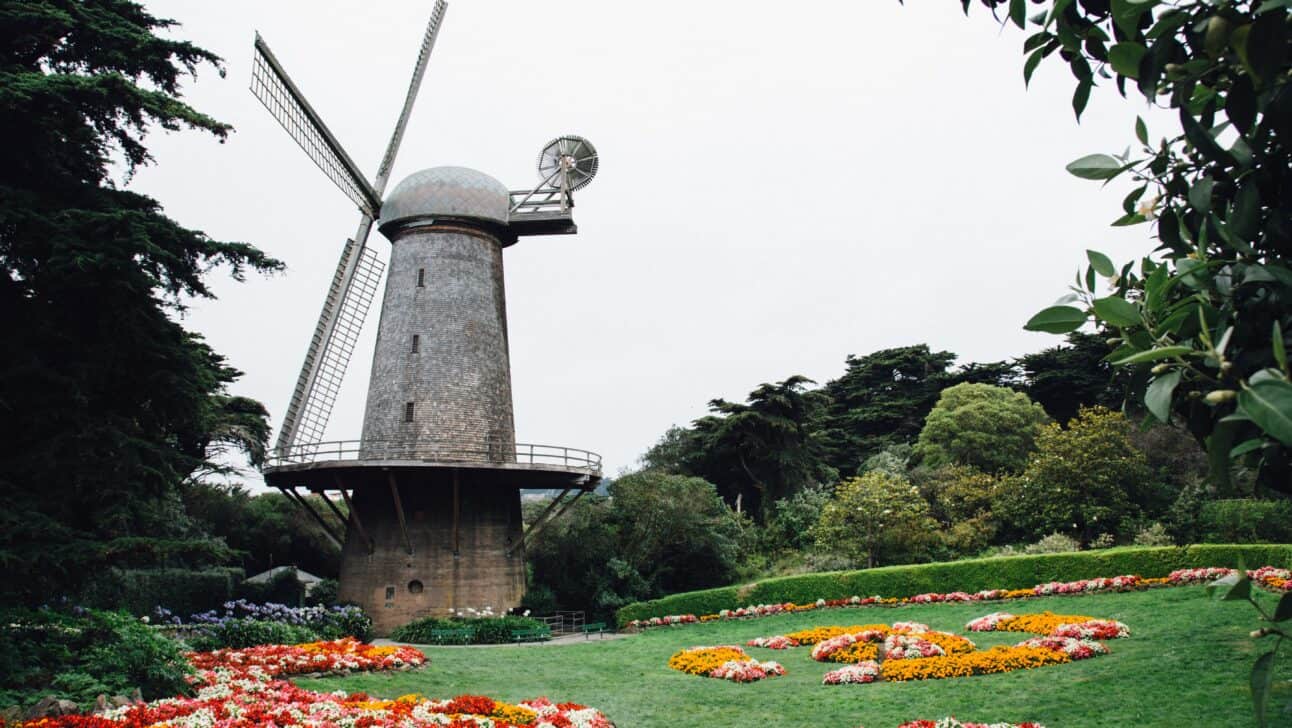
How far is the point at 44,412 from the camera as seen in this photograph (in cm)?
1145

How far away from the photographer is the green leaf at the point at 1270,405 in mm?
1559

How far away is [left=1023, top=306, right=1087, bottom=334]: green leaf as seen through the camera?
7.21 ft

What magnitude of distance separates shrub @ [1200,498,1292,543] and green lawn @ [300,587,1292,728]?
9448 mm

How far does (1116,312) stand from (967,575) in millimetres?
22604

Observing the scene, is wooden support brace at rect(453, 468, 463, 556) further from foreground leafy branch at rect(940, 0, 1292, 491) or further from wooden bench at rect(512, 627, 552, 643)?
foreground leafy branch at rect(940, 0, 1292, 491)

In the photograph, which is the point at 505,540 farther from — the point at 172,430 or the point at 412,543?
the point at 172,430

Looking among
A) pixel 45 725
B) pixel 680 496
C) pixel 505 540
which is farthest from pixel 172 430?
pixel 680 496

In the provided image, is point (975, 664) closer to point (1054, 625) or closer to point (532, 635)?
point (1054, 625)

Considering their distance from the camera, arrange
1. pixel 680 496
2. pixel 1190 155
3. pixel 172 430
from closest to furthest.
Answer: pixel 1190 155
pixel 172 430
pixel 680 496

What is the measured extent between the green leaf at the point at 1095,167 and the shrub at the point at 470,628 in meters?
22.3

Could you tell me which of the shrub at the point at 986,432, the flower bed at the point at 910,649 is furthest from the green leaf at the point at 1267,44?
the shrub at the point at 986,432

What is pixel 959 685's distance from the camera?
39.8 feet

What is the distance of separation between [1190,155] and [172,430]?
14141 mm

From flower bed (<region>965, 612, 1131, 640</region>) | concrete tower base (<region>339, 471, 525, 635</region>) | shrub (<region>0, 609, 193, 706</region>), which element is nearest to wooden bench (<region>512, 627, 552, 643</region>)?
concrete tower base (<region>339, 471, 525, 635</region>)
